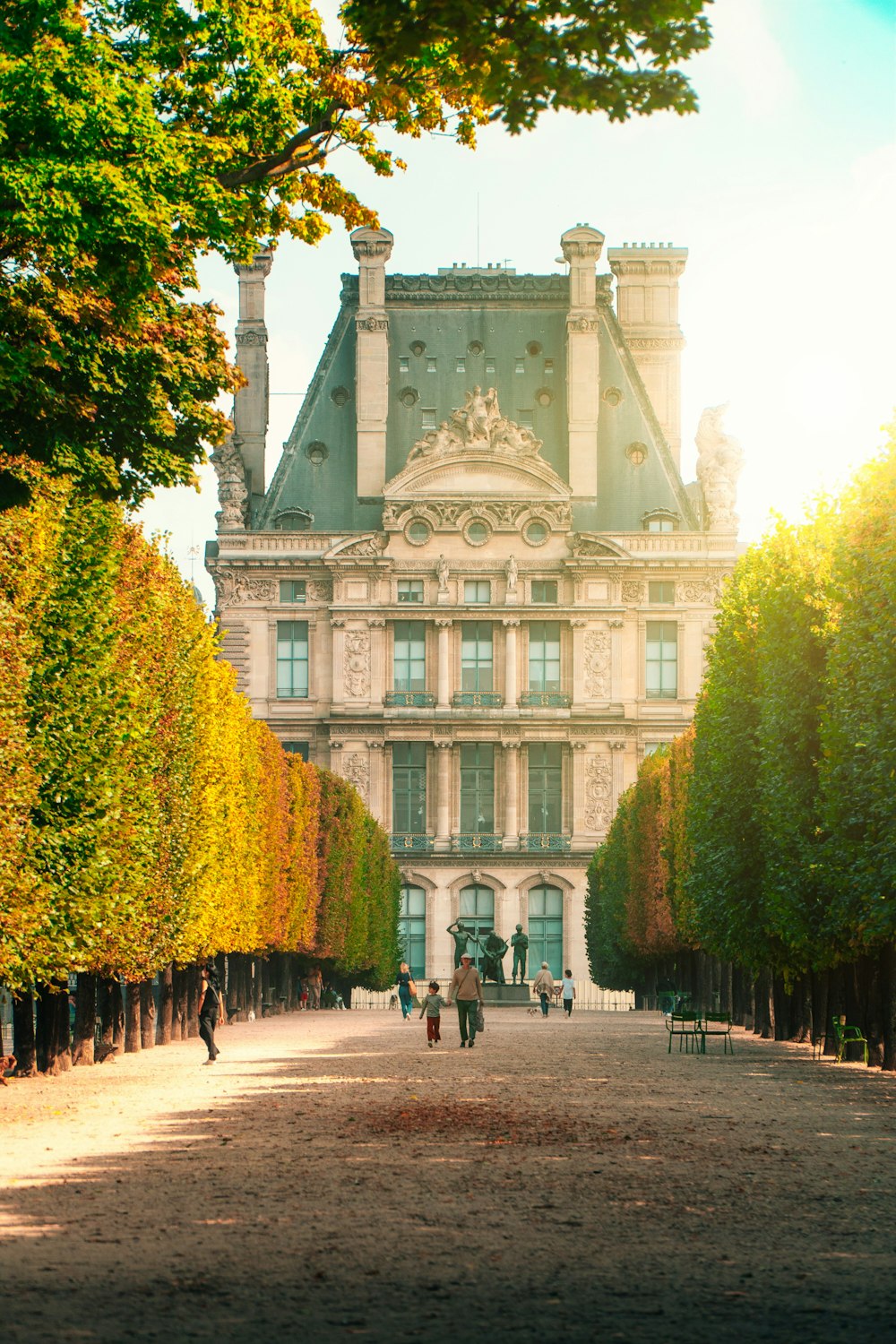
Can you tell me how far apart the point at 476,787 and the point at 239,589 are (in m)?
14.2

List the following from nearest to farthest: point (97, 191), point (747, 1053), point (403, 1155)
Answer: point (403, 1155) → point (97, 191) → point (747, 1053)

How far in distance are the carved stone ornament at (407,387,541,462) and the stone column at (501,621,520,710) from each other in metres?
7.92

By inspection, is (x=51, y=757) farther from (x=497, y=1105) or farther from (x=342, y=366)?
(x=342, y=366)

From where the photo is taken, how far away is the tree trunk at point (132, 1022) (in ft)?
122

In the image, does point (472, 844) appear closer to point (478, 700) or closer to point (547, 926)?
point (547, 926)

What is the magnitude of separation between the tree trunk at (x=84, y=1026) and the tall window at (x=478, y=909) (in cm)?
5743

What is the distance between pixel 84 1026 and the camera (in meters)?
33.3

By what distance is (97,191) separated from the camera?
63.6 ft

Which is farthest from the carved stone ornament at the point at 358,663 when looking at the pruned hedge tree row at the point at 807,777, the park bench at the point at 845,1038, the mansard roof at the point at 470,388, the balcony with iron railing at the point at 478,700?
the park bench at the point at 845,1038

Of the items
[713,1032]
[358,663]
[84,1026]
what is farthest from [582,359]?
[84,1026]

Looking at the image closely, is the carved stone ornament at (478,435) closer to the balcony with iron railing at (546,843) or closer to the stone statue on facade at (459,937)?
the balcony with iron railing at (546,843)

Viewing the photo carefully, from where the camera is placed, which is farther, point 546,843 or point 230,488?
point 230,488

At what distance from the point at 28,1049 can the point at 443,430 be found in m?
62.8

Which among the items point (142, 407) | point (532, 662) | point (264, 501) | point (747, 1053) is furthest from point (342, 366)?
point (142, 407)
